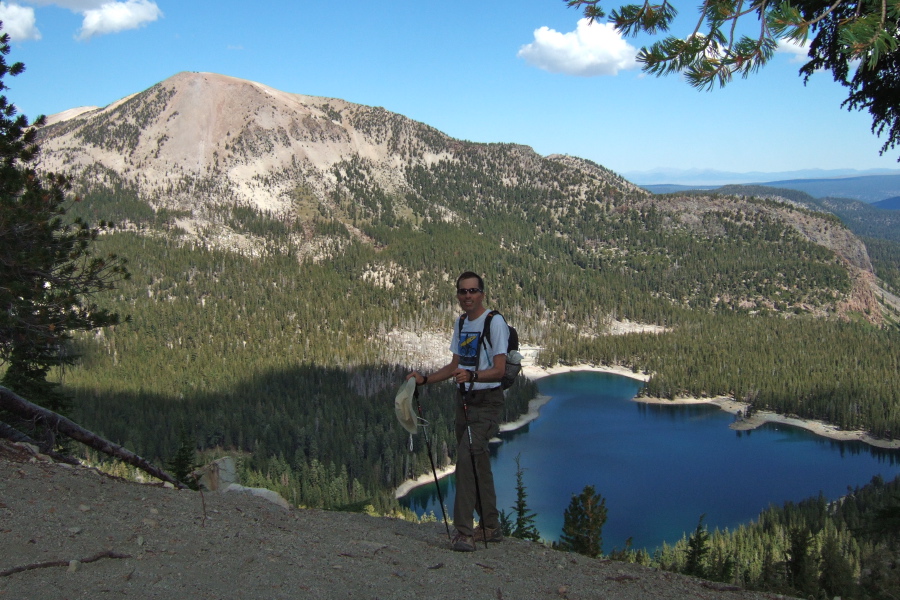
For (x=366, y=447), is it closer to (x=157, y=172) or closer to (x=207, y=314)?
(x=207, y=314)

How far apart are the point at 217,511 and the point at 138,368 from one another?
9814 cm

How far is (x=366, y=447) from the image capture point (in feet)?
253

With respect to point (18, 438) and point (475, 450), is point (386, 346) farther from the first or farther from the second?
point (475, 450)

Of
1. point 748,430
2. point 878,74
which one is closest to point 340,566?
point 878,74

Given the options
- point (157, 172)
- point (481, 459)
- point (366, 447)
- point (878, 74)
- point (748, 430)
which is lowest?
point (748, 430)

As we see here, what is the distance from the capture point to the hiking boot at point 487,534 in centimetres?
965

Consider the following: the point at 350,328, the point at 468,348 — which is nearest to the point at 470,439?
the point at 468,348

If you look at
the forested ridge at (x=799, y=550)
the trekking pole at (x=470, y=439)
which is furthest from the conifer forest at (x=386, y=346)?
the trekking pole at (x=470, y=439)

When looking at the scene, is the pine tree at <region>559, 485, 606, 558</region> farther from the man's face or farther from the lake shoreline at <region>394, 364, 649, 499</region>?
the lake shoreline at <region>394, 364, 649, 499</region>

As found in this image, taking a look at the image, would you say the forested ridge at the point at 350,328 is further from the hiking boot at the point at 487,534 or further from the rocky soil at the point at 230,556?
the hiking boot at the point at 487,534

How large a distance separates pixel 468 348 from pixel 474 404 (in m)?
0.83

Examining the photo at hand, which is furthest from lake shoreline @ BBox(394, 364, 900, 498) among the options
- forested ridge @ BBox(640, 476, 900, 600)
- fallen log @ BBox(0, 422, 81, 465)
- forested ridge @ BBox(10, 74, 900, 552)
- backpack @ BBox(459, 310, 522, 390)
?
backpack @ BBox(459, 310, 522, 390)

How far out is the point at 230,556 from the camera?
771cm

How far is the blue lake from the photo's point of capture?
62.6 metres
